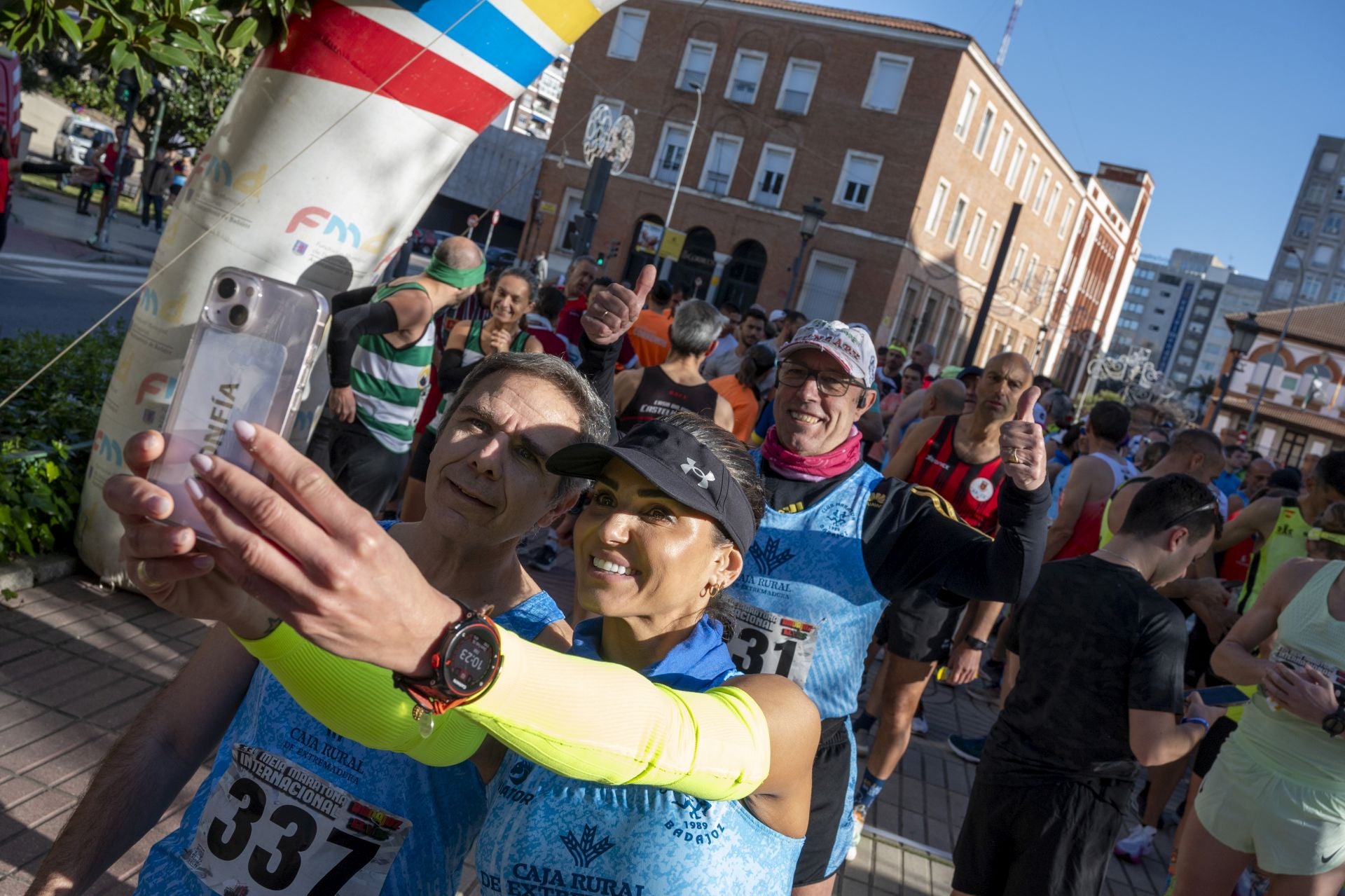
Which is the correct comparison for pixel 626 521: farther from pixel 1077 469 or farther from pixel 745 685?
pixel 1077 469

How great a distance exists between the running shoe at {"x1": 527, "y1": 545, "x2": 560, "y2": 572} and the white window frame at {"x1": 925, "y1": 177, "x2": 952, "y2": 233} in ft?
103

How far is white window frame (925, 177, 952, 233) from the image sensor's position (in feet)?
119

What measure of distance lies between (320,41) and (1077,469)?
15.0 feet

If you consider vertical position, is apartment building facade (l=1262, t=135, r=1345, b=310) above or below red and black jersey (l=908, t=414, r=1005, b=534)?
above

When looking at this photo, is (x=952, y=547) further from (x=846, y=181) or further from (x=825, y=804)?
(x=846, y=181)

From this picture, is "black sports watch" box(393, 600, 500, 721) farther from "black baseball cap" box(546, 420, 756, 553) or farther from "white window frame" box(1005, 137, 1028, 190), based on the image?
"white window frame" box(1005, 137, 1028, 190)

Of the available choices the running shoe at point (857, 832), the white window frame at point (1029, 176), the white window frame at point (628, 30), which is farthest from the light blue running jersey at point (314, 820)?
the white window frame at point (1029, 176)

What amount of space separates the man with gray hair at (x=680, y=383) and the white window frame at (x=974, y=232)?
3734cm

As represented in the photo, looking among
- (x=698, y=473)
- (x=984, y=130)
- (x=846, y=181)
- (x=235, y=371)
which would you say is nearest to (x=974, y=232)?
(x=984, y=130)

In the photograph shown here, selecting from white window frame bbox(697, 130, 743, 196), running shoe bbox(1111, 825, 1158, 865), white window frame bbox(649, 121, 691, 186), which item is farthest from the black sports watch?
white window frame bbox(697, 130, 743, 196)

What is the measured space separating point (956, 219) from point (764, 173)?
7690 mm

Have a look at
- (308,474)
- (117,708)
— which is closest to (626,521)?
(308,474)

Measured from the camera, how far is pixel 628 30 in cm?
3897

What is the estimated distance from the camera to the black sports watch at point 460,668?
1023 mm
